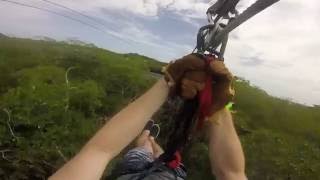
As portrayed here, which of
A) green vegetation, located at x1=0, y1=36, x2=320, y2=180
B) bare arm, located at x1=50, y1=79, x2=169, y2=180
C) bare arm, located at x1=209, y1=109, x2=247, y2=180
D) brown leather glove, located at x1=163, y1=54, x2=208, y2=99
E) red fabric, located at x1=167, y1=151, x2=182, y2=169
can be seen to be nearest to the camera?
bare arm, located at x1=50, y1=79, x2=169, y2=180

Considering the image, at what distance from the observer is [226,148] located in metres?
2.25

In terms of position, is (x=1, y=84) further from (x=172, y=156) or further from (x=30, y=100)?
(x=172, y=156)

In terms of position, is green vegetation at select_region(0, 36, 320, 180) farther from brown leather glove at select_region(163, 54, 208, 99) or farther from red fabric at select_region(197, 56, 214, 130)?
brown leather glove at select_region(163, 54, 208, 99)

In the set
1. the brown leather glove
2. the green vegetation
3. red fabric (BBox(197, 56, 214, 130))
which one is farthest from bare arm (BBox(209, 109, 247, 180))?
the green vegetation

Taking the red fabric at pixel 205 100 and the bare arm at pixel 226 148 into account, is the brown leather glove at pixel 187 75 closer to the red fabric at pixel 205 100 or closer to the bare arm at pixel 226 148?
the red fabric at pixel 205 100

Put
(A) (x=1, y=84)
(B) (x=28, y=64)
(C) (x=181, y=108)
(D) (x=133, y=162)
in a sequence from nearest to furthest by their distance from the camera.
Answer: (C) (x=181, y=108) < (D) (x=133, y=162) < (A) (x=1, y=84) < (B) (x=28, y=64)

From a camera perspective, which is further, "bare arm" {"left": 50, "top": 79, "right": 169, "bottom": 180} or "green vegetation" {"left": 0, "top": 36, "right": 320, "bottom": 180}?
"green vegetation" {"left": 0, "top": 36, "right": 320, "bottom": 180}

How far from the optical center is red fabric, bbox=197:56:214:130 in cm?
218

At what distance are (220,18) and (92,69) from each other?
9430mm

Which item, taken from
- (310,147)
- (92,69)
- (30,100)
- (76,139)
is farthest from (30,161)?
(310,147)

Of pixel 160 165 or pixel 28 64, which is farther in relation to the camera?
pixel 28 64

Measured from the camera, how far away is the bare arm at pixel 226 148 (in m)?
2.26

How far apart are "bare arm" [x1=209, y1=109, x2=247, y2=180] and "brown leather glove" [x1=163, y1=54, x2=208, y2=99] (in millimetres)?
177

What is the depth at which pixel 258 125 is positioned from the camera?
33.5 ft
